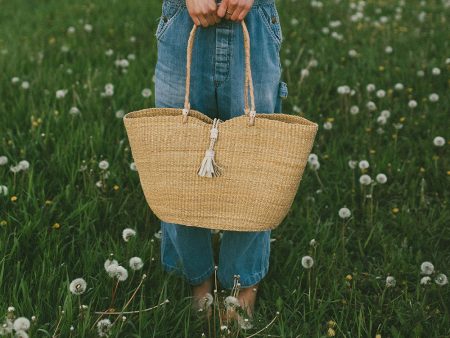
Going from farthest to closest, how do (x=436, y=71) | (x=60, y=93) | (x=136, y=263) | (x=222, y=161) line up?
1. (x=436, y=71)
2. (x=60, y=93)
3. (x=136, y=263)
4. (x=222, y=161)

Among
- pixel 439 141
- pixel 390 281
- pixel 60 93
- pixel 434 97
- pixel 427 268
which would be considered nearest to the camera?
pixel 390 281

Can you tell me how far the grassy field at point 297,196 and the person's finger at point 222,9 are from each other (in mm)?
→ 915

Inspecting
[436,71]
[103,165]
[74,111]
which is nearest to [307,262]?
[103,165]

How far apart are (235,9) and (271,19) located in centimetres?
19

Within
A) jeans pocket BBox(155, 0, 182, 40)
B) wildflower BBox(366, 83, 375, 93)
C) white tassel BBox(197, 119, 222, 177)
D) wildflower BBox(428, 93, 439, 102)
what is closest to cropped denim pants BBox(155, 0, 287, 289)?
jeans pocket BBox(155, 0, 182, 40)

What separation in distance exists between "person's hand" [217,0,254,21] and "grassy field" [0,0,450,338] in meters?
0.92

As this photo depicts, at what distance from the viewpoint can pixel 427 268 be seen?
2.43 m

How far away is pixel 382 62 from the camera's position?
4473 millimetres

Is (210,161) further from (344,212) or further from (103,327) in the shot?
(344,212)

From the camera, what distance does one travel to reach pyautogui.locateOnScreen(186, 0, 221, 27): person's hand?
1670 millimetres

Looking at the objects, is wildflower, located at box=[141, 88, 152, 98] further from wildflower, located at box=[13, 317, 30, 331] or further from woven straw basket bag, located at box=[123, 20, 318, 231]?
wildflower, located at box=[13, 317, 30, 331]

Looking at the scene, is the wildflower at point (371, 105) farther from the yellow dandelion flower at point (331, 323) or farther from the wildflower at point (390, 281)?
the yellow dandelion flower at point (331, 323)

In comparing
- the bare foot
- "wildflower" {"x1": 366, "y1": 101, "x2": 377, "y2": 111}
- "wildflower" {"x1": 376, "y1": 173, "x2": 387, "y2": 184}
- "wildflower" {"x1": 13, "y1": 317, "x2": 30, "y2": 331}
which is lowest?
the bare foot

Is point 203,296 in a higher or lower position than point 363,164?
lower
